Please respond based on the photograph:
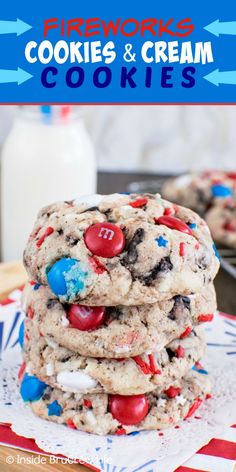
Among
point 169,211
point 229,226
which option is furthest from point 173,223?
point 229,226

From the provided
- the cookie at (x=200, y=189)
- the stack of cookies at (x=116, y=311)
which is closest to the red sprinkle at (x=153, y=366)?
the stack of cookies at (x=116, y=311)

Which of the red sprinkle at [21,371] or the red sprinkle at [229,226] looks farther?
the red sprinkle at [229,226]

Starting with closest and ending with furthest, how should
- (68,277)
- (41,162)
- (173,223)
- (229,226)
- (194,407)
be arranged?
(68,277) < (173,223) < (194,407) < (41,162) < (229,226)

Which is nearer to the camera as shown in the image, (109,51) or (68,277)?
(68,277)

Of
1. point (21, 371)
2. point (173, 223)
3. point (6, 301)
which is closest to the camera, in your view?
point (173, 223)

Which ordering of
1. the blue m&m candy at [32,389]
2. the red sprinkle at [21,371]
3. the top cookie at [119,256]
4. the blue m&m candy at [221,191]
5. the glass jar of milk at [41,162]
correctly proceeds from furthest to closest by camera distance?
1. the blue m&m candy at [221,191]
2. the glass jar of milk at [41,162]
3. the red sprinkle at [21,371]
4. the blue m&m candy at [32,389]
5. the top cookie at [119,256]

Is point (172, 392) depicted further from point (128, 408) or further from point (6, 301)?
point (6, 301)

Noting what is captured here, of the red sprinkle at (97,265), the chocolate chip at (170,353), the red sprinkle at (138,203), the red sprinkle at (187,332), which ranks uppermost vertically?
the red sprinkle at (138,203)

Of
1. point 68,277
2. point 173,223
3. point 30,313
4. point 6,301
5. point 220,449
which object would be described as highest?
point 173,223

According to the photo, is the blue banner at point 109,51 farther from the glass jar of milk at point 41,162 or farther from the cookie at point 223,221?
the cookie at point 223,221
